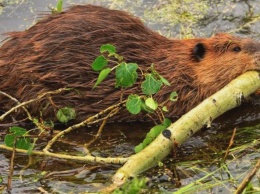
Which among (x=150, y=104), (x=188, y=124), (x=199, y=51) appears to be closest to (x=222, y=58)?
(x=199, y=51)

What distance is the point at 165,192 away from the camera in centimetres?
334

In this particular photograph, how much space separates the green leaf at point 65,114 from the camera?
13.6ft

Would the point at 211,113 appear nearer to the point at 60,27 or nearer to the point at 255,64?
the point at 255,64

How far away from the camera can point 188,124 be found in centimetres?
361

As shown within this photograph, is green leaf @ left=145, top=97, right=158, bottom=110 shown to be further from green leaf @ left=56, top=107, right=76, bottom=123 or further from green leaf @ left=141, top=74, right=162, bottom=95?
green leaf @ left=56, top=107, right=76, bottom=123

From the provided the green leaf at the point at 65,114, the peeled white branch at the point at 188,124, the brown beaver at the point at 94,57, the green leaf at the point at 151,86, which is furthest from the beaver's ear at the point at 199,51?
the green leaf at the point at 151,86

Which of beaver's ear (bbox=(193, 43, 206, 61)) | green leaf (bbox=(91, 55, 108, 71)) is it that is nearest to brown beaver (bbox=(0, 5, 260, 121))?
beaver's ear (bbox=(193, 43, 206, 61))

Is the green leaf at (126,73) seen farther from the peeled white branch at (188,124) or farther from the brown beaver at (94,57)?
the brown beaver at (94,57)

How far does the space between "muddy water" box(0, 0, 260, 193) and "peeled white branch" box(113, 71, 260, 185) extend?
0.12 meters

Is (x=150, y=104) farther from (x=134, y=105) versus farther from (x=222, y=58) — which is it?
(x=222, y=58)

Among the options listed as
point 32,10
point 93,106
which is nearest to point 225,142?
point 93,106

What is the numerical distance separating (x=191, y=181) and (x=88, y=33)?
4.40 feet

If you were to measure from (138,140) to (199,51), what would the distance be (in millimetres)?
762

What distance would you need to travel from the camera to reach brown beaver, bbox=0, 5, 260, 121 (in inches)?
170
